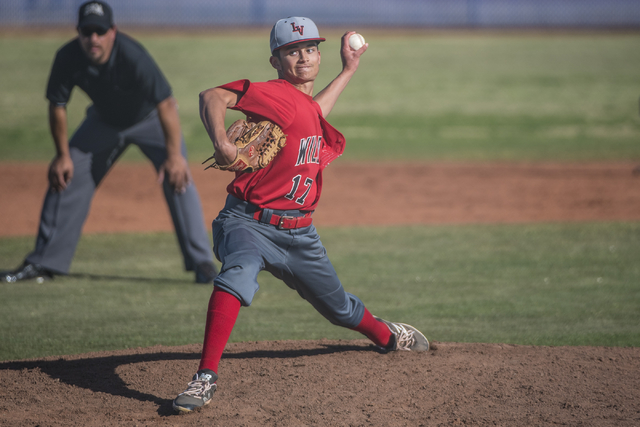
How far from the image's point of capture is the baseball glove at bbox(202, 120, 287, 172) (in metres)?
3.12

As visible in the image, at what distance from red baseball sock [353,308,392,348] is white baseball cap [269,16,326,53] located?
1.46 meters

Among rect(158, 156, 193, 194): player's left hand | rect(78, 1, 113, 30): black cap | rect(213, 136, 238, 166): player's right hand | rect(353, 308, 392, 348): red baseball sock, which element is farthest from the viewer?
rect(158, 156, 193, 194): player's left hand

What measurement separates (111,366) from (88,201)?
2505 millimetres

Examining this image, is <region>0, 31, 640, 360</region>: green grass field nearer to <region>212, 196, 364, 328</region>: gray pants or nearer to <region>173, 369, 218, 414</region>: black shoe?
<region>212, 196, 364, 328</region>: gray pants

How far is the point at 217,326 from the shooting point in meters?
3.14

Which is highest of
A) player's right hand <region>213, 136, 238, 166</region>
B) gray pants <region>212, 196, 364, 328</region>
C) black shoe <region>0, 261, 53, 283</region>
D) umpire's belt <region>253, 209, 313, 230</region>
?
player's right hand <region>213, 136, 238, 166</region>

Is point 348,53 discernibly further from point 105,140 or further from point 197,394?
point 105,140

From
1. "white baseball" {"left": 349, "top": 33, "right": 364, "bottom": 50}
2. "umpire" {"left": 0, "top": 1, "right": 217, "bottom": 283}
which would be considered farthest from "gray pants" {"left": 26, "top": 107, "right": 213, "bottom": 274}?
"white baseball" {"left": 349, "top": 33, "right": 364, "bottom": 50}

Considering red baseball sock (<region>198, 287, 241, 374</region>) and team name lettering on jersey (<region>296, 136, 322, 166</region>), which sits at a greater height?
team name lettering on jersey (<region>296, 136, 322, 166</region>)

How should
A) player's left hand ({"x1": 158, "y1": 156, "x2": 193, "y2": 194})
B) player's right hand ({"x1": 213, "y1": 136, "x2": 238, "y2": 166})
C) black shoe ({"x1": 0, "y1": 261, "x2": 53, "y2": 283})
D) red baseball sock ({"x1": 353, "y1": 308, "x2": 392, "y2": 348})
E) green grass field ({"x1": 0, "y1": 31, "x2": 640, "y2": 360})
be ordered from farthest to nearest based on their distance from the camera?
1. black shoe ({"x1": 0, "y1": 261, "x2": 53, "y2": 283})
2. player's left hand ({"x1": 158, "y1": 156, "x2": 193, "y2": 194})
3. green grass field ({"x1": 0, "y1": 31, "x2": 640, "y2": 360})
4. red baseball sock ({"x1": 353, "y1": 308, "x2": 392, "y2": 348})
5. player's right hand ({"x1": 213, "y1": 136, "x2": 238, "y2": 166})

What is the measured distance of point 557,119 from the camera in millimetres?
17594

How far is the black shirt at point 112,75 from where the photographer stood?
562 centimetres

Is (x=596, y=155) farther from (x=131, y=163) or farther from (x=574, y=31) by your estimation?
(x=574, y=31)

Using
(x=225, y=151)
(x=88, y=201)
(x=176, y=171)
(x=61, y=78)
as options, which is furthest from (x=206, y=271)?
(x=225, y=151)
